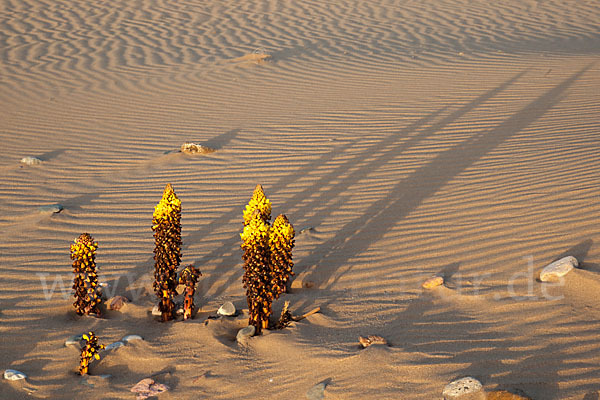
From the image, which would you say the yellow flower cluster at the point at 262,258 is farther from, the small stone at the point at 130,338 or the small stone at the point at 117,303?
the small stone at the point at 117,303

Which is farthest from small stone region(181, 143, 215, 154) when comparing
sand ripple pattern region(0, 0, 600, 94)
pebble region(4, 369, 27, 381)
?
sand ripple pattern region(0, 0, 600, 94)

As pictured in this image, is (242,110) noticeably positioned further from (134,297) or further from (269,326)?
(269,326)

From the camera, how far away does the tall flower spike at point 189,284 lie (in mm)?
4629

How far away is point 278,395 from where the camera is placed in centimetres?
381

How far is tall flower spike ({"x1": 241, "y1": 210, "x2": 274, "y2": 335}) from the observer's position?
4391mm

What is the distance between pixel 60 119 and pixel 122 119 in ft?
3.32

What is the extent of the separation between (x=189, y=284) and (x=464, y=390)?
214cm

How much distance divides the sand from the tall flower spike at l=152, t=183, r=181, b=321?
243 millimetres

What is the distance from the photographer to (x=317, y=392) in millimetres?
3705

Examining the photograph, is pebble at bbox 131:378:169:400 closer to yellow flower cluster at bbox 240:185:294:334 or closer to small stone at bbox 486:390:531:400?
yellow flower cluster at bbox 240:185:294:334

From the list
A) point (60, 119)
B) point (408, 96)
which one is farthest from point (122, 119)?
point (408, 96)

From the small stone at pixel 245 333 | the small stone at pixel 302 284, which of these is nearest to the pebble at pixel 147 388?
the small stone at pixel 245 333

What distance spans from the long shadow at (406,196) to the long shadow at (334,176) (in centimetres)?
49

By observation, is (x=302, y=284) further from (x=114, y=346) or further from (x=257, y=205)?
(x=114, y=346)
